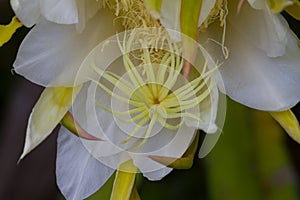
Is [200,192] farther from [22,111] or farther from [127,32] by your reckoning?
[127,32]

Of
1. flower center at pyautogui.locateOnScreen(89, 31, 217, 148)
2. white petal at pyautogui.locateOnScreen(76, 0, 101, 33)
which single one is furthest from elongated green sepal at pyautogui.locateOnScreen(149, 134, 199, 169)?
white petal at pyautogui.locateOnScreen(76, 0, 101, 33)

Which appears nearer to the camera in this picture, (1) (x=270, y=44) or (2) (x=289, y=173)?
(1) (x=270, y=44)

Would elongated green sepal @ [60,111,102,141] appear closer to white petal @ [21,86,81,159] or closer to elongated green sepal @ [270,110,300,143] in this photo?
white petal @ [21,86,81,159]

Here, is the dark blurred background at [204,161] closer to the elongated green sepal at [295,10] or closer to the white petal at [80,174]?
the white petal at [80,174]

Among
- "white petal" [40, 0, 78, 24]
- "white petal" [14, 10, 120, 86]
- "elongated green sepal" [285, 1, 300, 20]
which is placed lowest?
"white petal" [14, 10, 120, 86]

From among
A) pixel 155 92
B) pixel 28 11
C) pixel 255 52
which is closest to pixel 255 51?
Result: pixel 255 52

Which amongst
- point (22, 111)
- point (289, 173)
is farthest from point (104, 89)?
point (22, 111)

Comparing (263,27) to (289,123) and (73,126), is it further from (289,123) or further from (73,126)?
(73,126)
